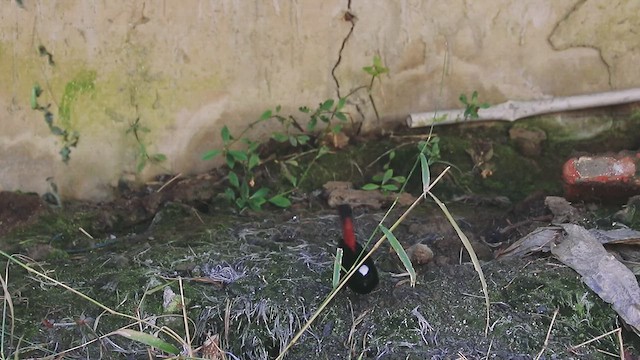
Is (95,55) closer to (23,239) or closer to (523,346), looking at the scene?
(23,239)

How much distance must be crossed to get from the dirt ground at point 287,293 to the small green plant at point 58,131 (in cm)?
26

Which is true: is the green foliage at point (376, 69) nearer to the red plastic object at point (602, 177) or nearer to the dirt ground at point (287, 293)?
the dirt ground at point (287, 293)

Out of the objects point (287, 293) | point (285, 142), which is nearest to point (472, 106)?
point (285, 142)

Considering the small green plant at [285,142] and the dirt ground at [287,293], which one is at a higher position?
the small green plant at [285,142]

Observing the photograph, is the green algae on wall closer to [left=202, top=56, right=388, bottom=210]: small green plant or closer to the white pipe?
[left=202, top=56, right=388, bottom=210]: small green plant

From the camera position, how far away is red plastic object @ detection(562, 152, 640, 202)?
2451mm

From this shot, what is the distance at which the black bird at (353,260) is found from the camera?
2.07 meters

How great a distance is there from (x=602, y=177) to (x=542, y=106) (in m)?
0.53

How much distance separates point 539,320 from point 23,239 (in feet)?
5.33

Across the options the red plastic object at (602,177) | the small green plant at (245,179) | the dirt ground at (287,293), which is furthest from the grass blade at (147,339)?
the red plastic object at (602,177)

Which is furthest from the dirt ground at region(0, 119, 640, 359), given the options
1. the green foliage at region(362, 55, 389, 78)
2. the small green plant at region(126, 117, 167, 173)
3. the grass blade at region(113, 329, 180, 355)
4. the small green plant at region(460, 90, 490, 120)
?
the green foliage at region(362, 55, 389, 78)

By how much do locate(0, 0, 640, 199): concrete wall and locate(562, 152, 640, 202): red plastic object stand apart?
1.77ft

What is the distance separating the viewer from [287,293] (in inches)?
83.6

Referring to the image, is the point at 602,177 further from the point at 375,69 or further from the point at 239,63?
the point at 239,63
